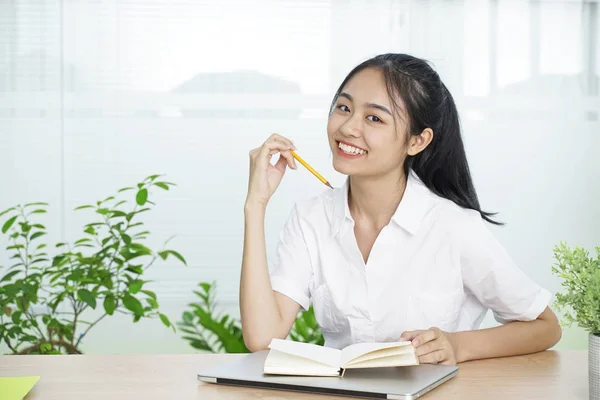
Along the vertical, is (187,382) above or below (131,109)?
below

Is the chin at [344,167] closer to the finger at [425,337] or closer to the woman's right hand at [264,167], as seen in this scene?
the woman's right hand at [264,167]

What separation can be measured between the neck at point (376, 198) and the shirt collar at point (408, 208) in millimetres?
30

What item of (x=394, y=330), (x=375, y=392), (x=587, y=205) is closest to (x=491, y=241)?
(x=394, y=330)

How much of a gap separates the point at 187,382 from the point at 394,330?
600 mm

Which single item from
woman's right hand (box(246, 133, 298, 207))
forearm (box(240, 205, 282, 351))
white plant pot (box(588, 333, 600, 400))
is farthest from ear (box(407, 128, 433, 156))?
white plant pot (box(588, 333, 600, 400))

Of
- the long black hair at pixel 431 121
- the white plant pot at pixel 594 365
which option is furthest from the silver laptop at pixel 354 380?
the long black hair at pixel 431 121

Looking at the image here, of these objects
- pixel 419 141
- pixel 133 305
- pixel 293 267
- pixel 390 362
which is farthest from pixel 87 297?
pixel 390 362

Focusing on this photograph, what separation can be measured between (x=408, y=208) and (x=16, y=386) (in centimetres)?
92

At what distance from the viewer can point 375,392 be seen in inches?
47.6

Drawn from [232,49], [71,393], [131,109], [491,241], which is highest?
[232,49]

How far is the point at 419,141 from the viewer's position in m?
1.86

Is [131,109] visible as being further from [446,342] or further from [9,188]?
[446,342]

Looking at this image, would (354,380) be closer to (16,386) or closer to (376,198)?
(16,386)

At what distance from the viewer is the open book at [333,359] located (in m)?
1.29
